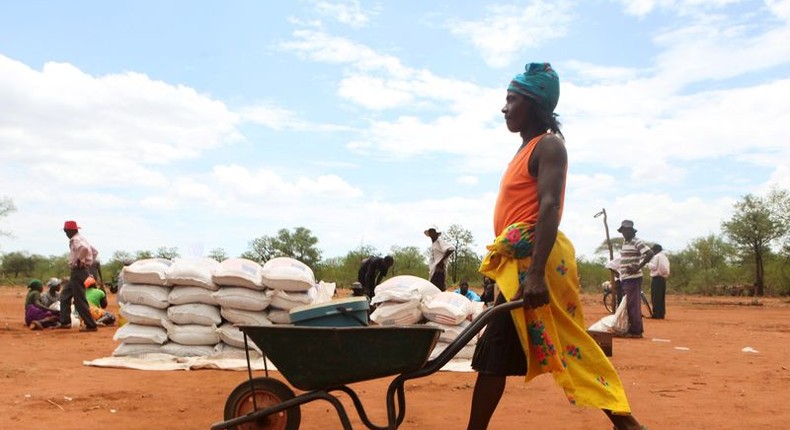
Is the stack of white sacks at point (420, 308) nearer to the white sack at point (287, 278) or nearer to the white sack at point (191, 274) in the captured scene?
the white sack at point (287, 278)

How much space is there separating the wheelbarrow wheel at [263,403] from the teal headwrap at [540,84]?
5.49 ft

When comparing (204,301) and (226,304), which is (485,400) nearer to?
(226,304)

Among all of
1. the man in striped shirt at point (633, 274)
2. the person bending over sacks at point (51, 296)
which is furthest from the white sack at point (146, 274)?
the man in striped shirt at point (633, 274)

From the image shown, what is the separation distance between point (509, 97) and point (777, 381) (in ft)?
13.2

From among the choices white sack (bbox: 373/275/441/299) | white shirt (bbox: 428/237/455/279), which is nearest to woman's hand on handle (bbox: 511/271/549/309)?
white sack (bbox: 373/275/441/299)

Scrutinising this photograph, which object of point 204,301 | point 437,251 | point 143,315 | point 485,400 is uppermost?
point 437,251

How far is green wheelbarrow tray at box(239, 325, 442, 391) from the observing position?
275 cm

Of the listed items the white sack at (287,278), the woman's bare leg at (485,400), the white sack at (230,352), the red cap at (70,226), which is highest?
the red cap at (70,226)

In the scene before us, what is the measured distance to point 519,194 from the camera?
301cm

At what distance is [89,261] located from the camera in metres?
8.95

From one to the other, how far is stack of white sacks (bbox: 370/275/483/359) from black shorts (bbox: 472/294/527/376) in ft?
10.5

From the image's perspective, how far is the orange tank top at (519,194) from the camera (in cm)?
295

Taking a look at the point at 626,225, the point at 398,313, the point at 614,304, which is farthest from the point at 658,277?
the point at 398,313

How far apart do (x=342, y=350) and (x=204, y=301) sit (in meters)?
3.81
